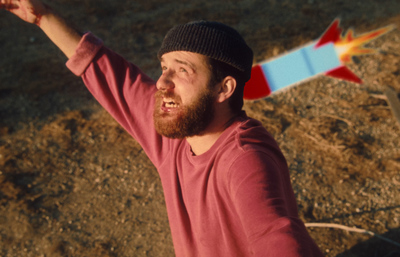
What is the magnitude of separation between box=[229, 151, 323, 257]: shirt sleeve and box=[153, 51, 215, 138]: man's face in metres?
0.34

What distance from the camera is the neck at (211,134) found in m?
1.65

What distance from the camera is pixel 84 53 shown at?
1928 millimetres

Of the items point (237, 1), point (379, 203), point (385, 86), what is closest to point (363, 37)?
point (385, 86)

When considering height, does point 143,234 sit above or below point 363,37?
below

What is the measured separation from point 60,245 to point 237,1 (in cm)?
511

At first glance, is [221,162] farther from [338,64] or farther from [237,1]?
[237,1]

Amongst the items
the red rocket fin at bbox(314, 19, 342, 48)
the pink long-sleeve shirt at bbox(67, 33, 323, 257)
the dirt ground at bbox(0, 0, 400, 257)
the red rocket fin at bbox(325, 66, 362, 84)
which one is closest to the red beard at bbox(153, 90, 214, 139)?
the pink long-sleeve shirt at bbox(67, 33, 323, 257)

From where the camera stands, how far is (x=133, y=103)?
197cm

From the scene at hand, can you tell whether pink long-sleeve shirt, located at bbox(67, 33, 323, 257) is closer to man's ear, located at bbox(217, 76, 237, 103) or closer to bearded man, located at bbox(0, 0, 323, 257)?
bearded man, located at bbox(0, 0, 323, 257)

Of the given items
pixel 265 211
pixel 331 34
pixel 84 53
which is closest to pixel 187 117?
pixel 265 211

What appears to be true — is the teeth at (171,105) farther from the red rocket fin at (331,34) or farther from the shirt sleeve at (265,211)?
the red rocket fin at (331,34)

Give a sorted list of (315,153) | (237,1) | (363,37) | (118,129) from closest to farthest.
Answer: (315,153) → (118,129) → (363,37) → (237,1)

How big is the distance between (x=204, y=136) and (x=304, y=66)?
3.44 metres

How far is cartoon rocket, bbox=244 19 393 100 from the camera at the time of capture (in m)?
4.34
